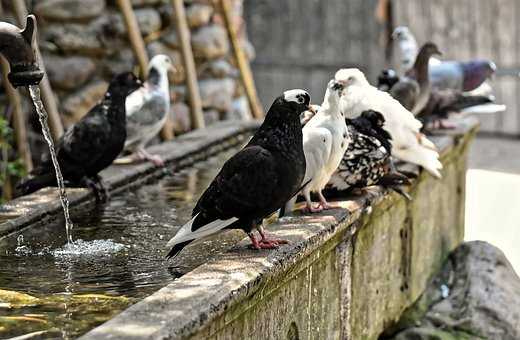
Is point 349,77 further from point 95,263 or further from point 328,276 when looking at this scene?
point 95,263

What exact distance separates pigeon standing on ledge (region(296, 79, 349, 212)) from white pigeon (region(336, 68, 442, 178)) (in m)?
0.47

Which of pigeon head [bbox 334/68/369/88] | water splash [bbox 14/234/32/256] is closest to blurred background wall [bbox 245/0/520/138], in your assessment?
pigeon head [bbox 334/68/369/88]

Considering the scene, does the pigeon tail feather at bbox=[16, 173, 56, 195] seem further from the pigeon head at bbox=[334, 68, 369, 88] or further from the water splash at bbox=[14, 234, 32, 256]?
the pigeon head at bbox=[334, 68, 369, 88]

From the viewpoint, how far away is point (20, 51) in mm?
4949

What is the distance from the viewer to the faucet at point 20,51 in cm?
492

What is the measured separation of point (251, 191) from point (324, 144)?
2.48 ft

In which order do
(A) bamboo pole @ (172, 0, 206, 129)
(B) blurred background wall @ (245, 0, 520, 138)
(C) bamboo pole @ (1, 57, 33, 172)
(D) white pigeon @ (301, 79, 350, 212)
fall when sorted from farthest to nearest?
(B) blurred background wall @ (245, 0, 520, 138) < (A) bamboo pole @ (172, 0, 206, 129) < (C) bamboo pole @ (1, 57, 33, 172) < (D) white pigeon @ (301, 79, 350, 212)

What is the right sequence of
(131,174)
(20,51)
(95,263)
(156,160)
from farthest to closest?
1. (156,160)
2. (131,174)
3. (95,263)
4. (20,51)

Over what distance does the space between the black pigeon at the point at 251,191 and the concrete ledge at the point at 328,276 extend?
13 cm

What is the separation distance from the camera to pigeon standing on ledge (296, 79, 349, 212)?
5.31 meters

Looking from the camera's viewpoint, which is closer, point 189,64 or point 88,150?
point 88,150

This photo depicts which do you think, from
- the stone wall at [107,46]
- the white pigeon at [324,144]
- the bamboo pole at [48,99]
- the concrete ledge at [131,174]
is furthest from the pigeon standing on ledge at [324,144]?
the stone wall at [107,46]

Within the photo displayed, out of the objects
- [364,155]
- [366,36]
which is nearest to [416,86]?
[364,155]

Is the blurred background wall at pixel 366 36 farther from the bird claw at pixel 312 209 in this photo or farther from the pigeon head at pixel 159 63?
the bird claw at pixel 312 209
